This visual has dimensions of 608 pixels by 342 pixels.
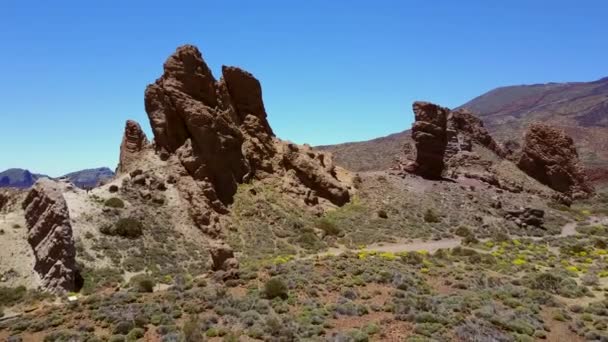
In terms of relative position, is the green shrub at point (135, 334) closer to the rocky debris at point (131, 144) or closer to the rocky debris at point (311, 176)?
the rocky debris at point (131, 144)

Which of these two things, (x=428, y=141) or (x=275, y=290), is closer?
(x=275, y=290)

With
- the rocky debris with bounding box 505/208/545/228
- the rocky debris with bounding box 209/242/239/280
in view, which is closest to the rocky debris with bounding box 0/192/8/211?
the rocky debris with bounding box 209/242/239/280

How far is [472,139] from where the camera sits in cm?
7131

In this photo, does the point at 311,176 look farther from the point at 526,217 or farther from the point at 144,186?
the point at 526,217

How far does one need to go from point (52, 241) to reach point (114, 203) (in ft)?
27.4

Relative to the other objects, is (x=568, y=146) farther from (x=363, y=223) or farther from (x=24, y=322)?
(x=24, y=322)

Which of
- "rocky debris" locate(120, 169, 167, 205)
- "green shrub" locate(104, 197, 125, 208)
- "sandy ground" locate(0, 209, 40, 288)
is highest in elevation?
"rocky debris" locate(120, 169, 167, 205)

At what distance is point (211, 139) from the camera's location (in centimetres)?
4075

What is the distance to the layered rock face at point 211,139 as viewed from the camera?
39.7 meters

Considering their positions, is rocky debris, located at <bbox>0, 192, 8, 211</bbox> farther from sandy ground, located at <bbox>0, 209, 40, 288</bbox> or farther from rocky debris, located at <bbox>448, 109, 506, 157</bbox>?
rocky debris, located at <bbox>448, 109, 506, 157</bbox>

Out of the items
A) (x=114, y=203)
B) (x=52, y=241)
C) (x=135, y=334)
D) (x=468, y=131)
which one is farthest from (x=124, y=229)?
(x=468, y=131)

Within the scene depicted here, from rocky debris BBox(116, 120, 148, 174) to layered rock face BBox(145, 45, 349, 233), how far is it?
118 inches

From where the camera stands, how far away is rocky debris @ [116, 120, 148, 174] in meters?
43.4

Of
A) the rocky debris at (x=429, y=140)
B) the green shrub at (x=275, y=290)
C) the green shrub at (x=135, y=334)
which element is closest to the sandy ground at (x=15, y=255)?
the green shrub at (x=135, y=334)
